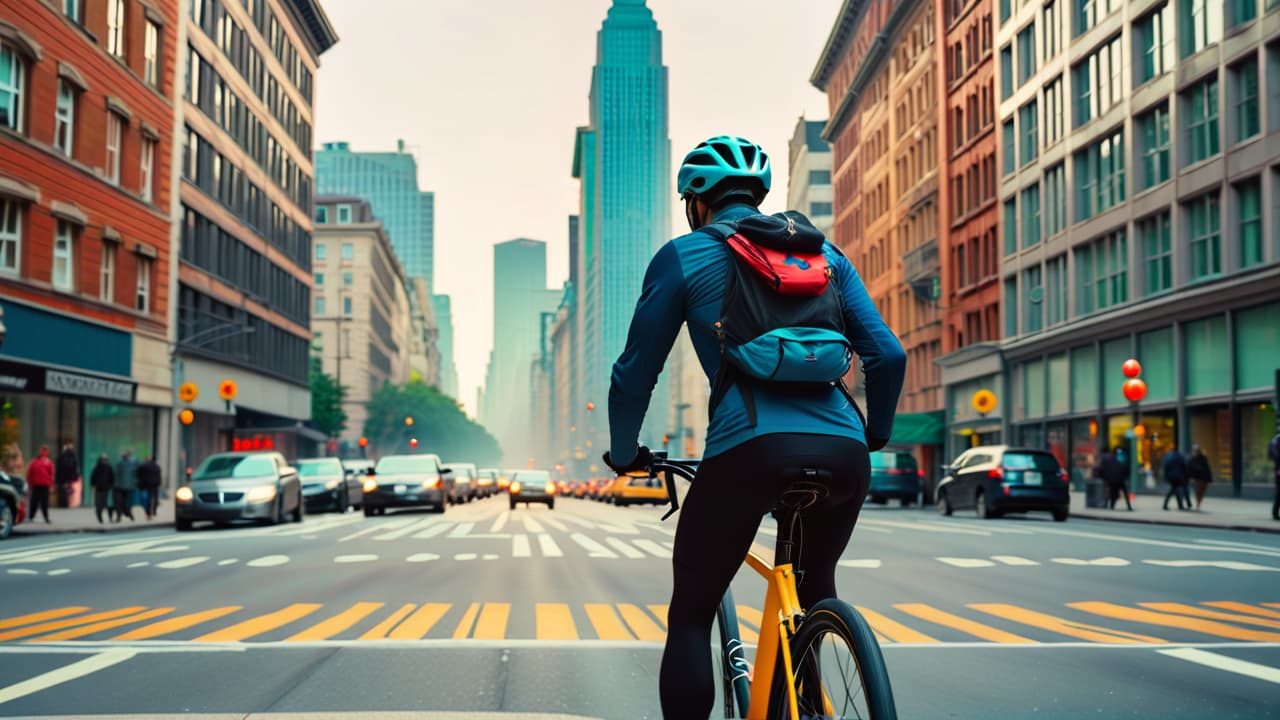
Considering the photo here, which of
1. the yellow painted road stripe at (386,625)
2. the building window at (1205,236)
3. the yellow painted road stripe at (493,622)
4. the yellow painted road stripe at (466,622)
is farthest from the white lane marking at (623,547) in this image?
the building window at (1205,236)

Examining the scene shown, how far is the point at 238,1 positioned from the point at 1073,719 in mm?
54356

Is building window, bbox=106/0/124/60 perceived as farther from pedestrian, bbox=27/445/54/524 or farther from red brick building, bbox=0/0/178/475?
pedestrian, bbox=27/445/54/524

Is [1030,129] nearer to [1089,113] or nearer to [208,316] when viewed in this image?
[1089,113]

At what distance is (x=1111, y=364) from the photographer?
41.5 meters

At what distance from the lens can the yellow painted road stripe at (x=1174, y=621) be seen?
8.74 m

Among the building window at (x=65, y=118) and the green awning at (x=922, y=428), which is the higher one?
the building window at (x=65, y=118)

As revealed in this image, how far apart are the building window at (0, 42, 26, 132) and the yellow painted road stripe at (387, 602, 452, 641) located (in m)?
25.8

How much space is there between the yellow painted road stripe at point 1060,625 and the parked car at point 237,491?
18825 millimetres

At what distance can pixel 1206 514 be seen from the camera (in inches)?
1091

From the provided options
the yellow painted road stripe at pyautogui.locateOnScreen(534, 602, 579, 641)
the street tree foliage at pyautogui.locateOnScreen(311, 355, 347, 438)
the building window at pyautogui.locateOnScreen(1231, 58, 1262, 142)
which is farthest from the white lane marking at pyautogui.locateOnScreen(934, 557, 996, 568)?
the street tree foliage at pyautogui.locateOnScreen(311, 355, 347, 438)

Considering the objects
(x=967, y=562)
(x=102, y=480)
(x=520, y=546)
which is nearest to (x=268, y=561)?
(x=520, y=546)

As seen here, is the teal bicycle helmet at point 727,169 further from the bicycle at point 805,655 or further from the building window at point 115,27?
the building window at point 115,27

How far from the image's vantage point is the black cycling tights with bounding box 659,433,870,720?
137 inches

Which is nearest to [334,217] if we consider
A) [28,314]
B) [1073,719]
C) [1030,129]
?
[1030,129]
